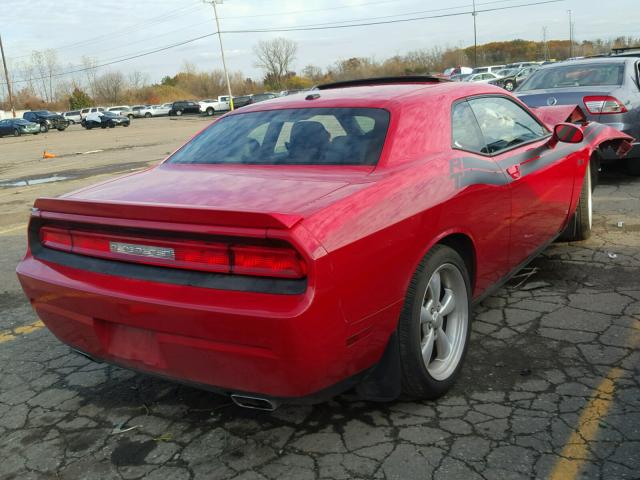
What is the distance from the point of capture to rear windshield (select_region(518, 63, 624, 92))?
25.2 ft

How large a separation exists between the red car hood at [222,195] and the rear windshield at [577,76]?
6172 millimetres

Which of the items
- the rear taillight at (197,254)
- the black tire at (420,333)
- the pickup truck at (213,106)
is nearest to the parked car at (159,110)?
the pickup truck at (213,106)

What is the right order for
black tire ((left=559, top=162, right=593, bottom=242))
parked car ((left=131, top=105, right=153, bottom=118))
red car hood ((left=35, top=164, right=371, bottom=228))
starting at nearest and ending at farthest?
red car hood ((left=35, top=164, right=371, bottom=228)) < black tire ((left=559, top=162, right=593, bottom=242)) < parked car ((left=131, top=105, right=153, bottom=118))

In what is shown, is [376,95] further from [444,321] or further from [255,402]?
[255,402]

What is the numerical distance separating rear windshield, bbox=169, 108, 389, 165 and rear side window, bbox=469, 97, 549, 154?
0.76m

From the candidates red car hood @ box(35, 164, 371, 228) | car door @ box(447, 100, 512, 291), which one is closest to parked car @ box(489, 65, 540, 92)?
car door @ box(447, 100, 512, 291)

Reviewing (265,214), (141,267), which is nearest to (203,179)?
(141,267)

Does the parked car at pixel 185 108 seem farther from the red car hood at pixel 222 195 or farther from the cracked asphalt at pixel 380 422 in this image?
the red car hood at pixel 222 195

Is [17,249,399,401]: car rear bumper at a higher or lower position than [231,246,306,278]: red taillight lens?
lower

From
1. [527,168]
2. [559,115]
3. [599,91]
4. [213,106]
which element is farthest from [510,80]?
[213,106]

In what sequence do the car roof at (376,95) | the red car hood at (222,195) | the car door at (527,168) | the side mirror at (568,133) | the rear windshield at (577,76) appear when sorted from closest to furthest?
1. the red car hood at (222,195)
2. the car roof at (376,95)
3. the car door at (527,168)
4. the side mirror at (568,133)
5. the rear windshield at (577,76)

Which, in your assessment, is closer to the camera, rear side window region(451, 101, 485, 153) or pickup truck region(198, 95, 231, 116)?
rear side window region(451, 101, 485, 153)

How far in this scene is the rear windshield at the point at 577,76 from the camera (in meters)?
7.70

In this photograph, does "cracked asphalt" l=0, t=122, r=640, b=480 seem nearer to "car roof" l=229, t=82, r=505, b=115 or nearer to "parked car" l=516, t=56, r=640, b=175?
"car roof" l=229, t=82, r=505, b=115
